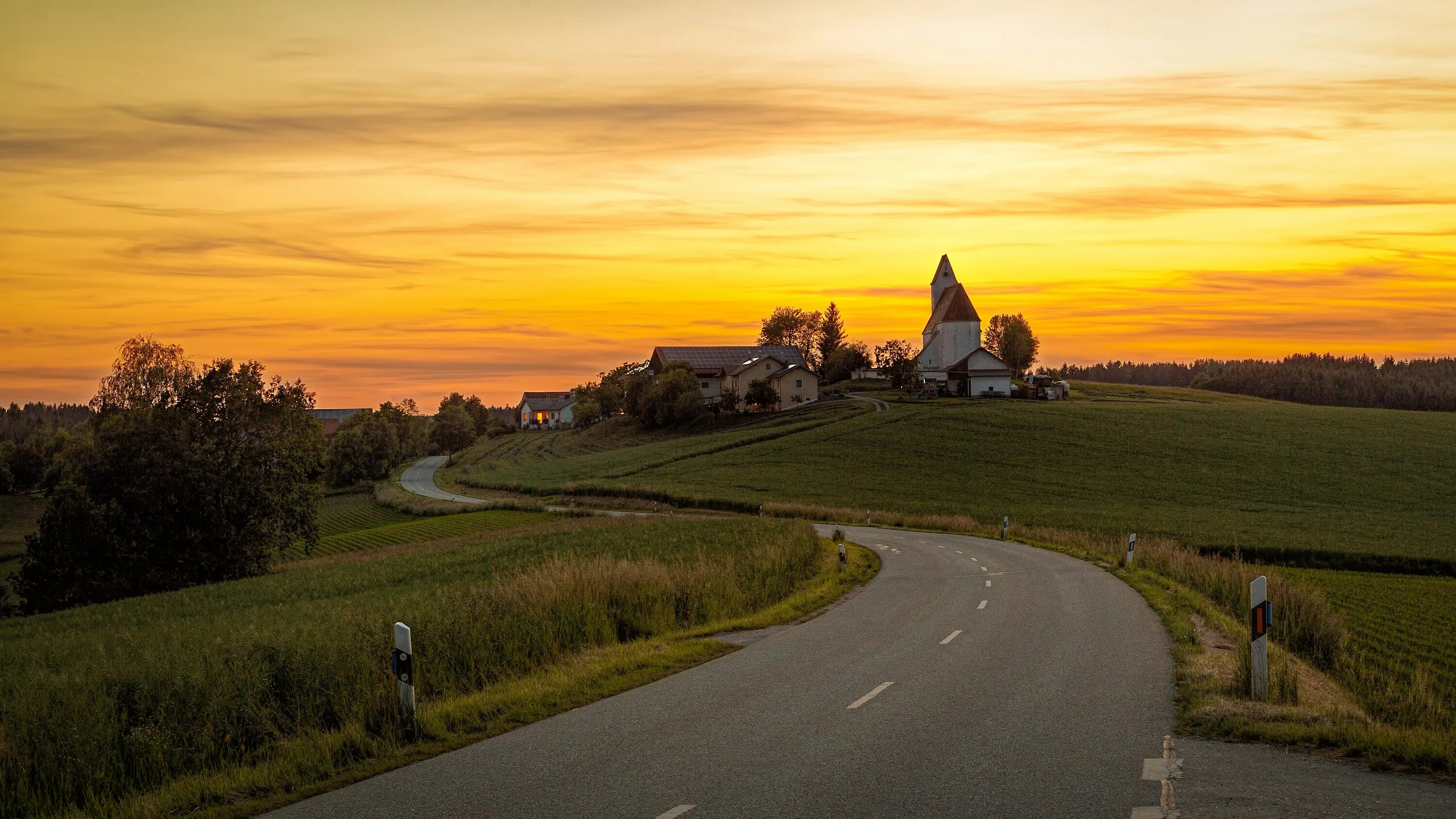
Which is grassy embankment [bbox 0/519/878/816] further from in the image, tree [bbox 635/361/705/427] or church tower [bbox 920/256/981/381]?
church tower [bbox 920/256/981/381]

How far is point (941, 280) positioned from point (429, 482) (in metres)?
82.8

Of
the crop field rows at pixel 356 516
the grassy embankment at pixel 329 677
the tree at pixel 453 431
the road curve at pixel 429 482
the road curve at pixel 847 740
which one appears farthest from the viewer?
the tree at pixel 453 431

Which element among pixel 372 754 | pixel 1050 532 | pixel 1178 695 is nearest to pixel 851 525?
pixel 1050 532

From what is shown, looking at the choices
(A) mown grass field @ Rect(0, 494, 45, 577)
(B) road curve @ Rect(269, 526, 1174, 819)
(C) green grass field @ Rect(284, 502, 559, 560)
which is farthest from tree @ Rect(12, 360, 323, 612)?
(B) road curve @ Rect(269, 526, 1174, 819)

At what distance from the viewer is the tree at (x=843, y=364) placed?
481 feet

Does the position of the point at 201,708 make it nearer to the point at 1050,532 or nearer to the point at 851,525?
the point at 1050,532

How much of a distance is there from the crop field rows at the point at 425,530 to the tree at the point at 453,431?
111286mm

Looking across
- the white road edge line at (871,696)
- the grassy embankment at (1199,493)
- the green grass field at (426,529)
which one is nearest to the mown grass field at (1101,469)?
the grassy embankment at (1199,493)

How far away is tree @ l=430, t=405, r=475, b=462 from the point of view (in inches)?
7170

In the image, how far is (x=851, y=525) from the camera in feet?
175

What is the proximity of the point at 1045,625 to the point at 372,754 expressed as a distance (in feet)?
42.4

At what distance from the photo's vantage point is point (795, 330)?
608 ft

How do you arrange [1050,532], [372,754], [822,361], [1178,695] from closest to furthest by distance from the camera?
[372,754] → [1178,695] → [1050,532] → [822,361]

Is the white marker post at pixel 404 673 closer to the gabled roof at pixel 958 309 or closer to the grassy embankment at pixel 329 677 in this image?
the grassy embankment at pixel 329 677
